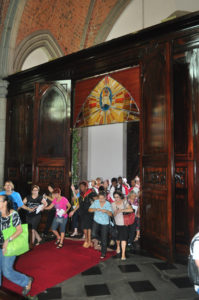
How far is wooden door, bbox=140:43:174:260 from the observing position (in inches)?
206

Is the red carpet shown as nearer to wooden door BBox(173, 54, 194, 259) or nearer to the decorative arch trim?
wooden door BBox(173, 54, 194, 259)

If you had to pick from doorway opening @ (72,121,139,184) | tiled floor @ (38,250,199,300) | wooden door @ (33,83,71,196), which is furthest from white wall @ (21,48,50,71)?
tiled floor @ (38,250,199,300)

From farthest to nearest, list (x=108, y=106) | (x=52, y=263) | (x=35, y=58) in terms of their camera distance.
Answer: (x=35, y=58) < (x=108, y=106) < (x=52, y=263)

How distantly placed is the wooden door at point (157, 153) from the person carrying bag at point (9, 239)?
2.84m

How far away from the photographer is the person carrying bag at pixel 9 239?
350 centimetres

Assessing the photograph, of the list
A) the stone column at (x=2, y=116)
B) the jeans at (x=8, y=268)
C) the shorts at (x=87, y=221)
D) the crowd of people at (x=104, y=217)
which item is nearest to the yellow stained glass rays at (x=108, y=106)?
the crowd of people at (x=104, y=217)

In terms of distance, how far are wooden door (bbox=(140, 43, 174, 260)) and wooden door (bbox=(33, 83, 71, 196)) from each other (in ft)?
8.20

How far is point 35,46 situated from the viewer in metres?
10.2

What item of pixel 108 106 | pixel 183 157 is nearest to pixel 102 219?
pixel 183 157

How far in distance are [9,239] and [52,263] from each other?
6.11 feet

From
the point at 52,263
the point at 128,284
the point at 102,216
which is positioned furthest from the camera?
the point at 102,216

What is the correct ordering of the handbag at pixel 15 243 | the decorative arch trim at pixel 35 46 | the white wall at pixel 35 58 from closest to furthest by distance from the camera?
the handbag at pixel 15 243
the decorative arch trim at pixel 35 46
the white wall at pixel 35 58

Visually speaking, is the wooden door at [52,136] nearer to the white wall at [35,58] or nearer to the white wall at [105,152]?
the white wall at [35,58]

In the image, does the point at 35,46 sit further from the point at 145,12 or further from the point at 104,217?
the point at 104,217
